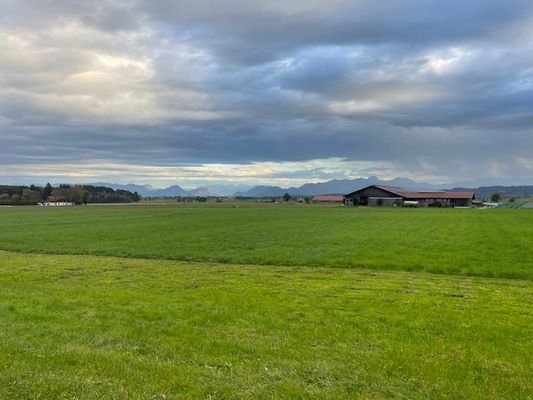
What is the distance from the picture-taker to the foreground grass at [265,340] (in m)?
7.05

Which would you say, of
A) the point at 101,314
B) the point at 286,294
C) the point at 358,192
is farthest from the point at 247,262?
the point at 358,192

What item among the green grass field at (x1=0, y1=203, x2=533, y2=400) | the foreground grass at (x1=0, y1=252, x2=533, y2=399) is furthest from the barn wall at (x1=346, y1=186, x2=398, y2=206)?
the foreground grass at (x1=0, y1=252, x2=533, y2=399)

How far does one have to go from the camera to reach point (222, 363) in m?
8.05

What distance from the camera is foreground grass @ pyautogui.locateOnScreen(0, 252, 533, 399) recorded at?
23.1 ft

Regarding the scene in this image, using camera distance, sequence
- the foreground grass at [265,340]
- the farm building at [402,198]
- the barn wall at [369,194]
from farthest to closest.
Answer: the barn wall at [369,194] → the farm building at [402,198] → the foreground grass at [265,340]

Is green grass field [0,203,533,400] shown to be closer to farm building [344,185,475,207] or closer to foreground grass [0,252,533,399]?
foreground grass [0,252,533,399]

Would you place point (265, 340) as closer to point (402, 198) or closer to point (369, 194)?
point (369, 194)

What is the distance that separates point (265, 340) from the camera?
948 centimetres

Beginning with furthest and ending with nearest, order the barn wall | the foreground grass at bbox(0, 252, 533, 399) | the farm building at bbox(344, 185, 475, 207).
Answer: 1. the barn wall
2. the farm building at bbox(344, 185, 475, 207)
3. the foreground grass at bbox(0, 252, 533, 399)

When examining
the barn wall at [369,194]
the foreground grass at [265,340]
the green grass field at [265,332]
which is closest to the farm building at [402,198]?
the barn wall at [369,194]

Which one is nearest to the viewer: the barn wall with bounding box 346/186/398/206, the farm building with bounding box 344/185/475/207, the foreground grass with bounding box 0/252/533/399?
the foreground grass with bounding box 0/252/533/399

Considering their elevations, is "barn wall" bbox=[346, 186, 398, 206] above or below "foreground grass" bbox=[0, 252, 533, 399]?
above

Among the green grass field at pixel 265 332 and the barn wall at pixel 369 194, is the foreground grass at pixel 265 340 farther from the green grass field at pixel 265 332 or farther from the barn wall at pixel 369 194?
the barn wall at pixel 369 194

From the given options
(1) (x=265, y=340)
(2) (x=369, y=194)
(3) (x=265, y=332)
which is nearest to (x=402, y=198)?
(2) (x=369, y=194)
